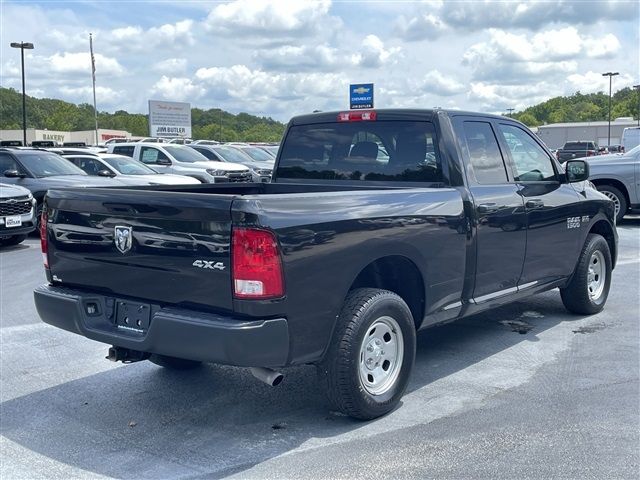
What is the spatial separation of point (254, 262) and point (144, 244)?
77 cm

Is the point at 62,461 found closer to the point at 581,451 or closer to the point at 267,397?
the point at 267,397

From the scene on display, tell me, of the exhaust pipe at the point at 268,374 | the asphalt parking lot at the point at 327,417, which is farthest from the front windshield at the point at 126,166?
the exhaust pipe at the point at 268,374

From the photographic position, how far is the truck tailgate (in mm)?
3955

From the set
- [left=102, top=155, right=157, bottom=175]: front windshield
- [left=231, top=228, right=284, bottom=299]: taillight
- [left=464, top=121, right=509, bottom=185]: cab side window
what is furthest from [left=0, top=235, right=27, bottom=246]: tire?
[left=231, top=228, right=284, bottom=299]: taillight

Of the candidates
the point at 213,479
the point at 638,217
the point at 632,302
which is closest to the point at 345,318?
the point at 213,479

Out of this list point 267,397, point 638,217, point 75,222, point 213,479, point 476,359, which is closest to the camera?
point 213,479

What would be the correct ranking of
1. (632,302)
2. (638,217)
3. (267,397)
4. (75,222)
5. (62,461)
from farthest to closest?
(638,217), (632,302), (267,397), (75,222), (62,461)

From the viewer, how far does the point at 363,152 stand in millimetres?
5934

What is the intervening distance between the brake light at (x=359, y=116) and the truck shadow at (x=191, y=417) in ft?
6.51

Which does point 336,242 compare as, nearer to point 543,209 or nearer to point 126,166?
point 543,209

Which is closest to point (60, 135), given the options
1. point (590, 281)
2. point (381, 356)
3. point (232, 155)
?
point (232, 155)

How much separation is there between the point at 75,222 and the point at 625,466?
3.52 metres

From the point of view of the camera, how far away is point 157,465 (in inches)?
159

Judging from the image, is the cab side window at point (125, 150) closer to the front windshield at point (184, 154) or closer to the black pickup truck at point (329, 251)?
the front windshield at point (184, 154)
